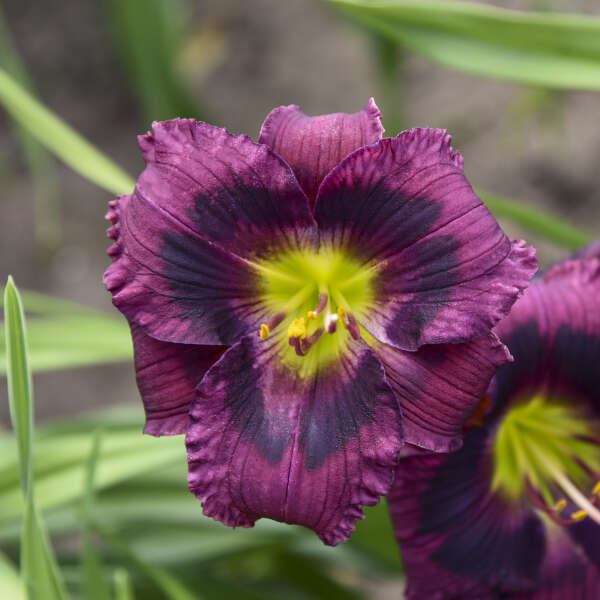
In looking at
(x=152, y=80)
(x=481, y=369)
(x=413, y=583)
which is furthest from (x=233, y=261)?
(x=152, y=80)

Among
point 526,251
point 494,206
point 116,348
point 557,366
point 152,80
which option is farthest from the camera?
point 152,80

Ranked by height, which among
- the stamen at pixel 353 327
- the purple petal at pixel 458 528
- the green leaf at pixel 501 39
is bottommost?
the purple petal at pixel 458 528

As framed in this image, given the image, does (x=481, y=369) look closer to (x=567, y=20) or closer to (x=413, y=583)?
(x=413, y=583)

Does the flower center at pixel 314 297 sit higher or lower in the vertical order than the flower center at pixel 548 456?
higher

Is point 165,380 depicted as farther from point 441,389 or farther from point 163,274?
point 441,389

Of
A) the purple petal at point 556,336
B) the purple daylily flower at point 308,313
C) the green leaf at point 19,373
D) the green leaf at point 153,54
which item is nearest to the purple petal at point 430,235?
the purple daylily flower at point 308,313

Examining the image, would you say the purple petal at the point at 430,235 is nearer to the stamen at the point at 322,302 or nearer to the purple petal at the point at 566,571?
the stamen at the point at 322,302

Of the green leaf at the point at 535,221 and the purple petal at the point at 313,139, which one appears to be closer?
the purple petal at the point at 313,139

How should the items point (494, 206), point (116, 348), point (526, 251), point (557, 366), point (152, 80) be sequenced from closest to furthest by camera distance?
point (526, 251) → point (557, 366) → point (494, 206) → point (116, 348) → point (152, 80)
